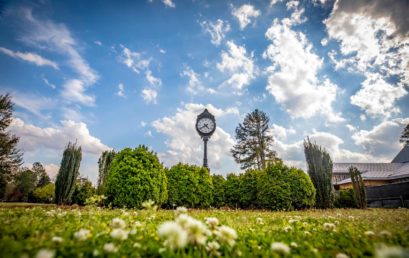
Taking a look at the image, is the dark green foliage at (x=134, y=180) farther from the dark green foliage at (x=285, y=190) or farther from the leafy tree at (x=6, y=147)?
the leafy tree at (x=6, y=147)

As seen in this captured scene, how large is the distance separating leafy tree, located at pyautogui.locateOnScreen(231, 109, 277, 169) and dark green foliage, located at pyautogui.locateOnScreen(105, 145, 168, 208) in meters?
23.6

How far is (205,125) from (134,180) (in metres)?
8.45

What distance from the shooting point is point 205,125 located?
15617mm

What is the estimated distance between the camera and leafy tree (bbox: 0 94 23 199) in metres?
21.6

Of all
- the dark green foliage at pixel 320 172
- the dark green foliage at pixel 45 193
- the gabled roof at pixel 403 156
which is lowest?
the dark green foliage at pixel 45 193

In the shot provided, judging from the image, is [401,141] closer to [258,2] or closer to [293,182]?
[293,182]

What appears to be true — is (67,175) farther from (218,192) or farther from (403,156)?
(403,156)

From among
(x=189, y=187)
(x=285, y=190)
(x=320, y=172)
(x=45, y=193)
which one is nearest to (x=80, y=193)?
(x=189, y=187)

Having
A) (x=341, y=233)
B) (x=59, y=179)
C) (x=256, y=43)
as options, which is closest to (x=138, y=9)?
(x=256, y=43)

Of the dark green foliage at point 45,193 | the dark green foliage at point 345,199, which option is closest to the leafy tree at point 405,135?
the dark green foliage at point 345,199

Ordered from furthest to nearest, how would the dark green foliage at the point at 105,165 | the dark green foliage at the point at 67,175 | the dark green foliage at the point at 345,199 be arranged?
the dark green foliage at the point at 105,165, the dark green foliage at the point at 345,199, the dark green foliage at the point at 67,175

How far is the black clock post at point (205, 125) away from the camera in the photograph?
15367mm

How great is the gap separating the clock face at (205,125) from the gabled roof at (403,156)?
42539mm

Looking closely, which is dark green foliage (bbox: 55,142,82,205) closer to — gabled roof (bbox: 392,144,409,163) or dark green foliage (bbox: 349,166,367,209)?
dark green foliage (bbox: 349,166,367,209)
